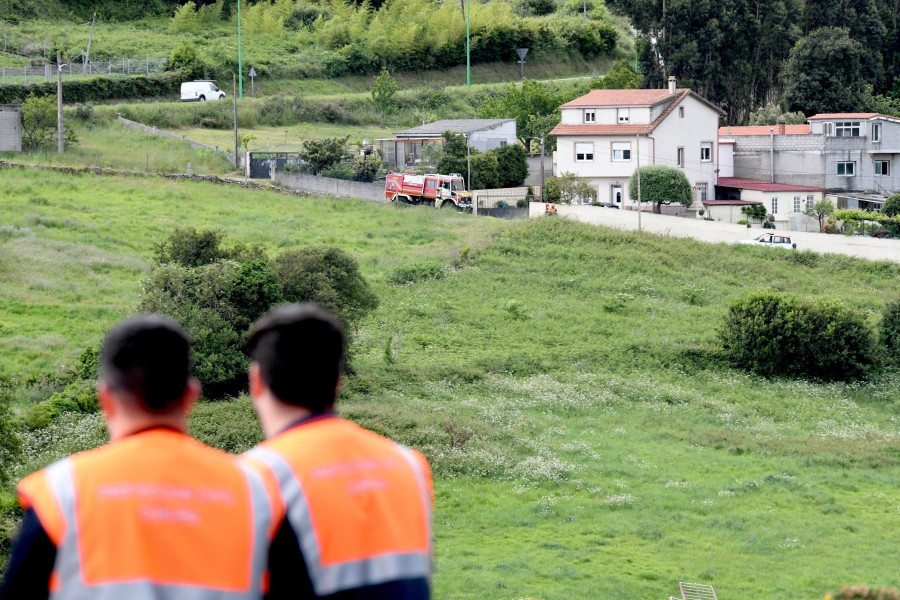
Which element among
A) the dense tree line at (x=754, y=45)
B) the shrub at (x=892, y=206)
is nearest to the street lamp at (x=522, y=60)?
the dense tree line at (x=754, y=45)

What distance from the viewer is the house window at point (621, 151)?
58.2 meters

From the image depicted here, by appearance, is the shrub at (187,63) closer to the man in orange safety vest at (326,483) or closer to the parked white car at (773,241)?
the parked white car at (773,241)

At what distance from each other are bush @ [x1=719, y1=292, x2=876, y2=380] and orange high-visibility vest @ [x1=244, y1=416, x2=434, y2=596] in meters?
33.3

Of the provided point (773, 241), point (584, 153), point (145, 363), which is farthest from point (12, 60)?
point (145, 363)

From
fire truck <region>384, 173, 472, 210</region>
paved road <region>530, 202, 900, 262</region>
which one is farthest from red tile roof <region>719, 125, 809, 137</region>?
fire truck <region>384, 173, 472, 210</region>

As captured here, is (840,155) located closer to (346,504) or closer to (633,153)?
(633,153)

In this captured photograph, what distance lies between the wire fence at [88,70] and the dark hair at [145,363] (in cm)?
7233

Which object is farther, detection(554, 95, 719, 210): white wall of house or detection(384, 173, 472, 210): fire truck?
detection(554, 95, 719, 210): white wall of house

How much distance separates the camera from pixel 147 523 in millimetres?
3646

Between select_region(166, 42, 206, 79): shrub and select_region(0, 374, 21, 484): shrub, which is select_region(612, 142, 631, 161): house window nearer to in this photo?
select_region(166, 42, 206, 79): shrub

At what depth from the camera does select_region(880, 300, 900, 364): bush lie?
3781 cm

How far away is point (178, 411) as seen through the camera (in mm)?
3969

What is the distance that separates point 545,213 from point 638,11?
31.0 meters

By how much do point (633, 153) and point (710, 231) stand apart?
912 centimetres
